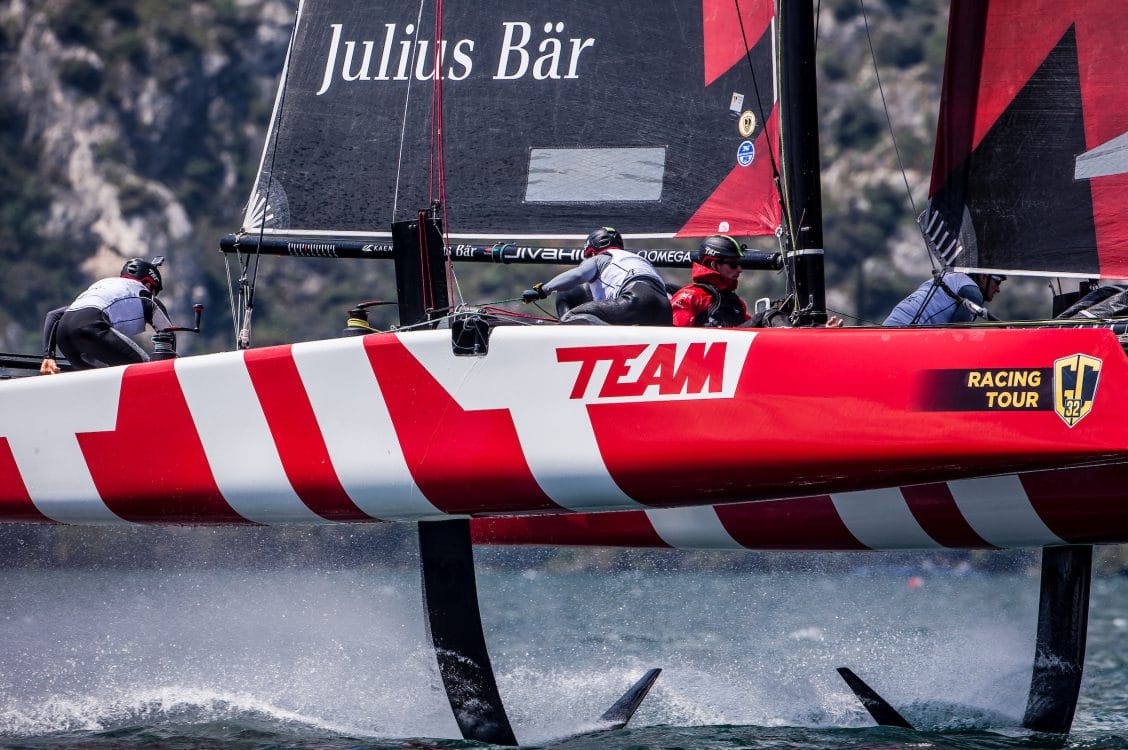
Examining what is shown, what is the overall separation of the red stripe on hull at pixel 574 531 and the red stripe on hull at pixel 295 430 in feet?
3.33

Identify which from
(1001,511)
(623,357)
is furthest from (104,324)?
(1001,511)

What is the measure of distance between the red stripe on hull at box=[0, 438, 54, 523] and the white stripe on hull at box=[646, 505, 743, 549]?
87.9 inches

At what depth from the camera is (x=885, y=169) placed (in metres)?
61.4

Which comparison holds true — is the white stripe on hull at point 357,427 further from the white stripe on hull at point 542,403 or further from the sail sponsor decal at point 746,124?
the sail sponsor decal at point 746,124

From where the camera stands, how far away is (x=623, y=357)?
460 centimetres

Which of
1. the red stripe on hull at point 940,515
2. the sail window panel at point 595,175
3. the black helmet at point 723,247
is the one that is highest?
the sail window panel at point 595,175

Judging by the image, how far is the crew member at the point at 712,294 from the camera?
576 cm

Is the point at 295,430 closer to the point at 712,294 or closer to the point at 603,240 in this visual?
the point at 603,240

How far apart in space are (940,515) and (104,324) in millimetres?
3089

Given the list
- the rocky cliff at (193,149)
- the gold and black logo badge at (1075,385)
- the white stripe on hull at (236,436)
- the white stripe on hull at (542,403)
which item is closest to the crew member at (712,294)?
the white stripe on hull at (542,403)

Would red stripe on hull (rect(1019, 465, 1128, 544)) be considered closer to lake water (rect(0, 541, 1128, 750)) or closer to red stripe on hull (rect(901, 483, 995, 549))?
red stripe on hull (rect(901, 483, 995, 549))

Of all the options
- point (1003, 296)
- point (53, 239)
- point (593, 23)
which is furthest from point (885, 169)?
point (593, 23)

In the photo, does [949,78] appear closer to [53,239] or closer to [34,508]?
[34,508]

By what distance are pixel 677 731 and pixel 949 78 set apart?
2.51 metres
